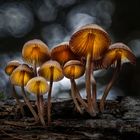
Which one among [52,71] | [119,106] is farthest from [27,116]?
[119,106]

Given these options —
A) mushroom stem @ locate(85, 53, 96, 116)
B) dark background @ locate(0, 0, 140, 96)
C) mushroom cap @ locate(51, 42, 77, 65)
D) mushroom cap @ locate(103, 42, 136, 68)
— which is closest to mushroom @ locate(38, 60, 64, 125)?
mushroom cap @ locate(51, 42, 77, 65)

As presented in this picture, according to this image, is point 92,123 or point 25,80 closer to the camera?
point 92,123

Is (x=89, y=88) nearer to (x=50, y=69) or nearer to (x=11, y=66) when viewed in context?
(x=50, y=69)

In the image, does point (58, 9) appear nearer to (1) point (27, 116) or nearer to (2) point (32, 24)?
(2) point (32, 24)

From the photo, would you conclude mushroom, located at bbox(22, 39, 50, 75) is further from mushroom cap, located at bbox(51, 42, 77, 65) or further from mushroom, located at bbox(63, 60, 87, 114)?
mushroom, located at bbox(63, 60, 87, 114)

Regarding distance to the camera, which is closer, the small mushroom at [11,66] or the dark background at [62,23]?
the small mushroom at [11,66]

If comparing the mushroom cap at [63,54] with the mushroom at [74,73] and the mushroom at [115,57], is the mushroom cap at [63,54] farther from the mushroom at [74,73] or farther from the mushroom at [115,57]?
the mushroom at [115,57]

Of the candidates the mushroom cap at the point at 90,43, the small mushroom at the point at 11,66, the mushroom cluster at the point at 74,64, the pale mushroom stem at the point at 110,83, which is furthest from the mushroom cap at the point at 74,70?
the small mushroom at the point at 11,66
